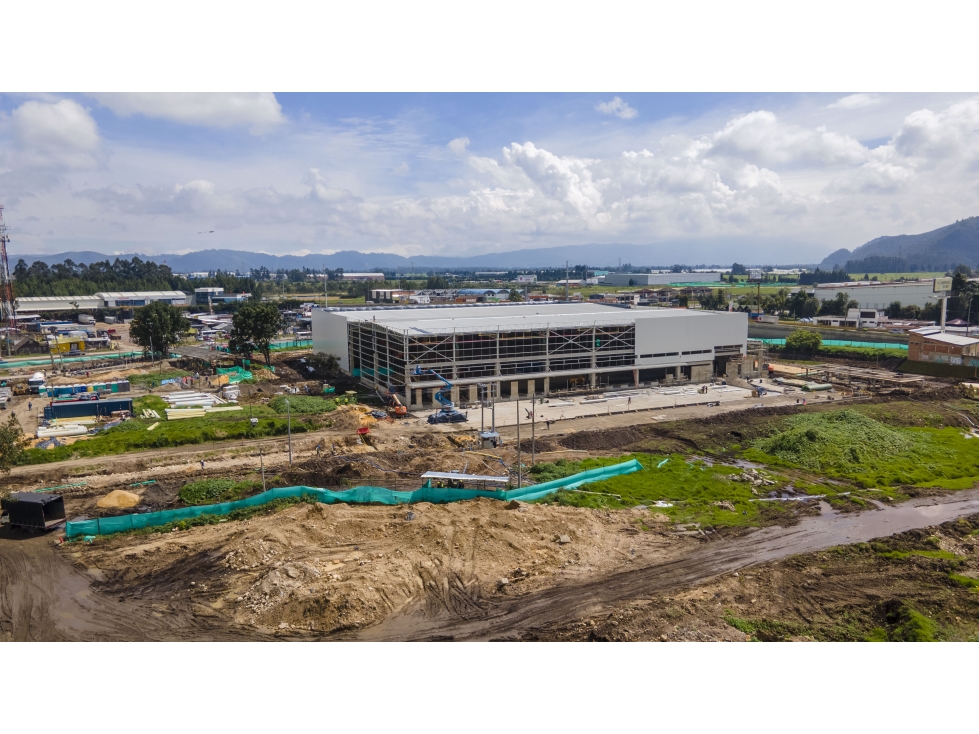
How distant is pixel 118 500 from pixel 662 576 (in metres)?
15.5

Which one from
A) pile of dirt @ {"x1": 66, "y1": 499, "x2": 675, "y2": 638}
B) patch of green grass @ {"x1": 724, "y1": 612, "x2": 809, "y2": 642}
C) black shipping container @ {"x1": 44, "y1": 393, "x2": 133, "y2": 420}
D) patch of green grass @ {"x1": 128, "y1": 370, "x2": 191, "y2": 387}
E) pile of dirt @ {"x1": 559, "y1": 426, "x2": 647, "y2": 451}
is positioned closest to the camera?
patch of green grass @ {"x1": 724, "y1": 612, "x2": 809, "y2": 642}

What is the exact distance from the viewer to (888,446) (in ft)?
75.6

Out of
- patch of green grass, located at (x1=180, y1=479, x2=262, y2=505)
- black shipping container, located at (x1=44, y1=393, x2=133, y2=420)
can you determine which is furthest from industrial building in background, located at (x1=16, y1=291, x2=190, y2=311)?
patch of green grass, located at (x1=180, y1=479, x2=262, y2=505)

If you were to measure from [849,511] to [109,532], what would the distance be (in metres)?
20.8

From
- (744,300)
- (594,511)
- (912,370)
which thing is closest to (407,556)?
(594,511)

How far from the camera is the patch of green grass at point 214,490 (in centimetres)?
1839

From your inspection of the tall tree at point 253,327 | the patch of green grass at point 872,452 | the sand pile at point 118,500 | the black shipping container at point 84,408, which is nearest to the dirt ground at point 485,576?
the sand pile at point 118,500

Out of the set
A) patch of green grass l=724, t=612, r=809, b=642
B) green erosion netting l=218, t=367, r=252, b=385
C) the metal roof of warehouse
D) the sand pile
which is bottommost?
patch of green grass l=724, t=612, r=809, b=642

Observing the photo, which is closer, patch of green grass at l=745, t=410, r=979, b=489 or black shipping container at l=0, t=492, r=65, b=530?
black shipping container at l=0, t=492, r=65, b=530

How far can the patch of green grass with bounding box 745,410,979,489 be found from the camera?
20719 mm

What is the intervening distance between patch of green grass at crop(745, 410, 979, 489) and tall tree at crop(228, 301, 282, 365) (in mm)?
32983

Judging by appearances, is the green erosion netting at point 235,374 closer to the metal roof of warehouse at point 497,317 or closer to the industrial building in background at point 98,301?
the metal roof of warehouse at point 497,317

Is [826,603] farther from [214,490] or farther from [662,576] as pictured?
Result: [214,490]

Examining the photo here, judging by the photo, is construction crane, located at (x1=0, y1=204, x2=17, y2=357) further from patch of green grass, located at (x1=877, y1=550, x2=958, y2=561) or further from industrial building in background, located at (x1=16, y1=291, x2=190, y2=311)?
patch of green grass, located at (x1=877, y1=550, x2=958, y2=561)
